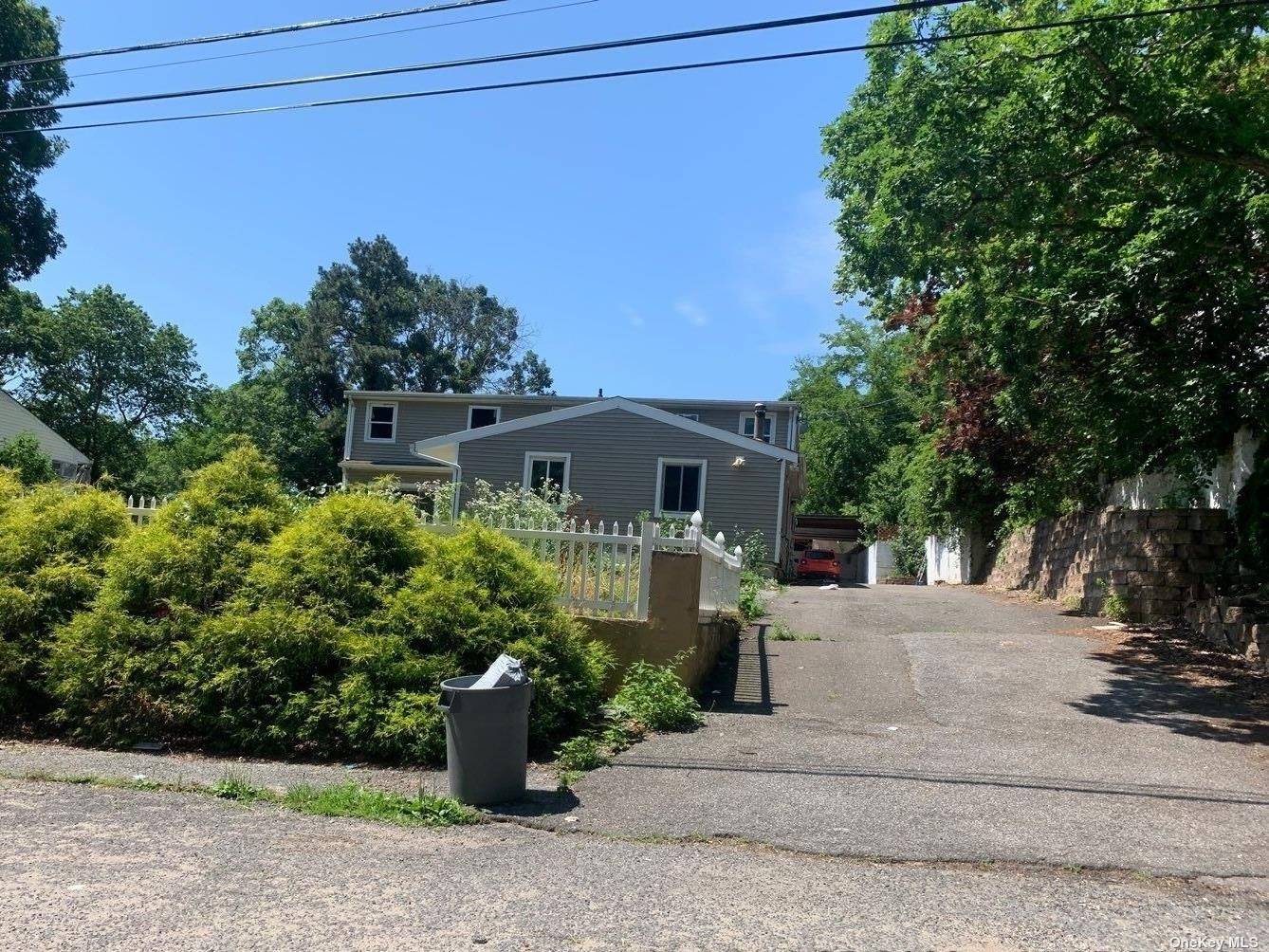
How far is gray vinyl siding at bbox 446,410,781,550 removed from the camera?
949 inches

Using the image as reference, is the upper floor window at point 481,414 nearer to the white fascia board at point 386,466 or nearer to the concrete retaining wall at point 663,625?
the white fascia board at point 386,466

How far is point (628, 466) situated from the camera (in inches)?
971

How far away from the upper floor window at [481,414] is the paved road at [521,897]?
2733 centimetres

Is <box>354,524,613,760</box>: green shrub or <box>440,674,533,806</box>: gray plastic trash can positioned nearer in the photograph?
<box>440,674,533,806</box>: gray plastic trash can

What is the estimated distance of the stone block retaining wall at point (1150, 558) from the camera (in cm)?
1260

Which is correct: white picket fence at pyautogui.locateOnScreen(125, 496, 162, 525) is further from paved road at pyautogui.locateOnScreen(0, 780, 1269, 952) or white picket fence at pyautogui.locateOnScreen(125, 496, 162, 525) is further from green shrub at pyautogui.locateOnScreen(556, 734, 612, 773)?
green shrub at pyautogui.locateOnScreen(556, 734, 612, 773)

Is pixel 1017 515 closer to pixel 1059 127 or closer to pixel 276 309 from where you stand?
pixel 1059 127

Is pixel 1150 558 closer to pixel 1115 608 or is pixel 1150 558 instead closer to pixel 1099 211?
pixel 1115 608

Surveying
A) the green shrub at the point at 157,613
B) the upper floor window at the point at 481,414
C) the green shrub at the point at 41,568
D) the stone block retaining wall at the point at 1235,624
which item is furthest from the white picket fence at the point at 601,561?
the upper floor window at the point at 481,414

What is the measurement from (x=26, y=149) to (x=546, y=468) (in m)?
20.2

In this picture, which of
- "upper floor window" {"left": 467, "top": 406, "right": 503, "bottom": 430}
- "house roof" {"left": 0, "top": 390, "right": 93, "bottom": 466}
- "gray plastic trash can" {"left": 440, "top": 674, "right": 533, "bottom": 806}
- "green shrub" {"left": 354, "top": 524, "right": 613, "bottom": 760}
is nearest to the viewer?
"gray plastic trash can" {"left": 440, "top": 674, "right": 533, "bottom": 806}

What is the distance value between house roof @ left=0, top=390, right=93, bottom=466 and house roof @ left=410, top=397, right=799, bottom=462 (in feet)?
47.4

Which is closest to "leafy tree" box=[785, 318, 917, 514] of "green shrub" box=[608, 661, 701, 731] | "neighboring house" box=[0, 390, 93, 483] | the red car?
the red car

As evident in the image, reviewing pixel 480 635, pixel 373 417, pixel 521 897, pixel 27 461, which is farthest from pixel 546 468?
pixel 521 897
